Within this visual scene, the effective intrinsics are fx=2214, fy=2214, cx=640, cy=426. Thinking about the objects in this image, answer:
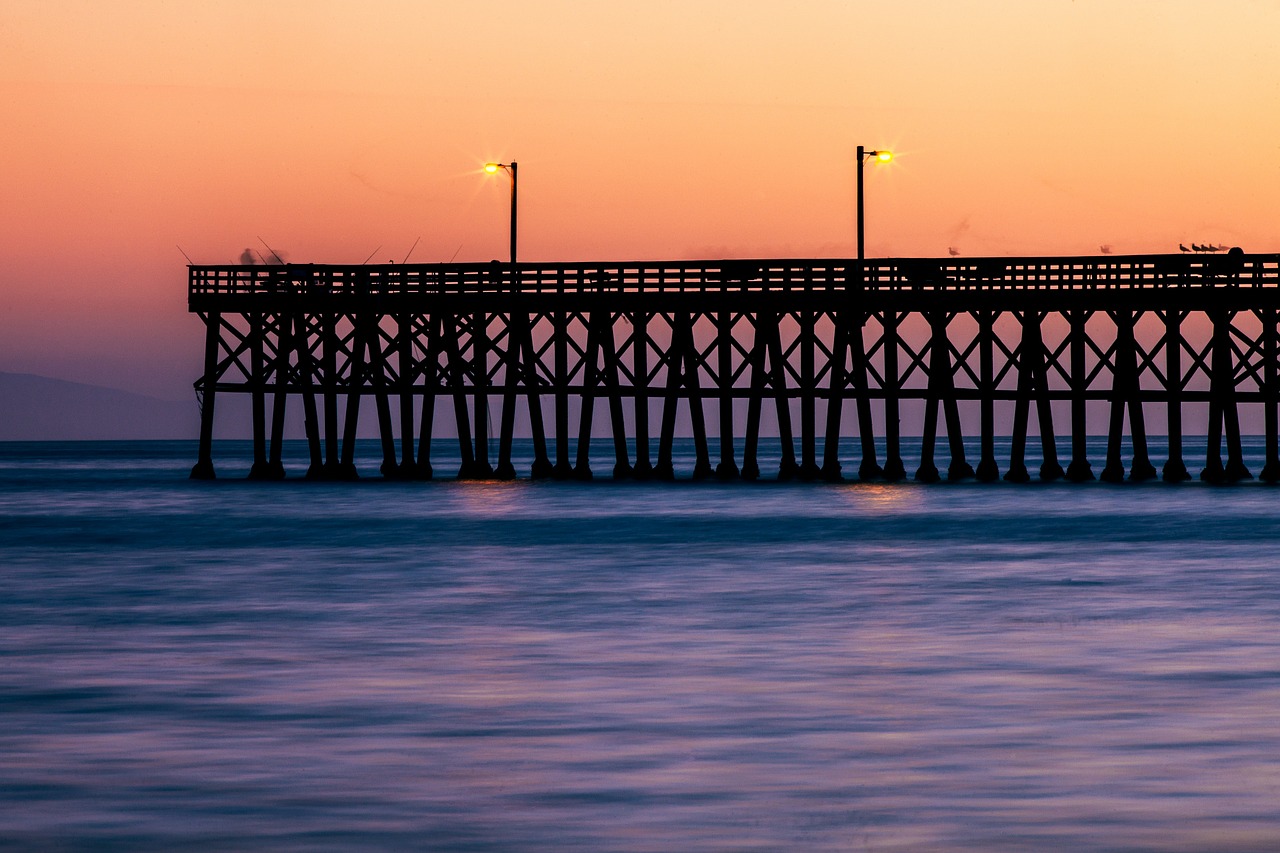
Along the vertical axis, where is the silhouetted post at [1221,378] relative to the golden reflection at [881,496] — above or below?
above

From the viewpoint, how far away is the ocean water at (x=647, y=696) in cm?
877

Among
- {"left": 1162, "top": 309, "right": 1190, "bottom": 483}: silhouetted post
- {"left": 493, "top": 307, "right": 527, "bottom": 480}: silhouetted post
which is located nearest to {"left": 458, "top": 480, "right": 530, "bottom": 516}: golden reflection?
{"left": 493, "top": 307, "right": 527, "bottom": 480}: silhouetted post

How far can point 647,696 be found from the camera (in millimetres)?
12484

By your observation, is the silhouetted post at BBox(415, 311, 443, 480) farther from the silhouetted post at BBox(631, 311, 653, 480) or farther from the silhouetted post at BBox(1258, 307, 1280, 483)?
the silhouetted post at BBox(1258, 307, 1280, 483)

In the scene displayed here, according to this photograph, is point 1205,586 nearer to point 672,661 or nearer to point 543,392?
point 672,661

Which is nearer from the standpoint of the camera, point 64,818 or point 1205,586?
point 64,818

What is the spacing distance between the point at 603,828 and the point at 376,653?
639 cm

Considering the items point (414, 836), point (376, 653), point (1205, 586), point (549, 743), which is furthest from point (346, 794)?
point (1205, 586)

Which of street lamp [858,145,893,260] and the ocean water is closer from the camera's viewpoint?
the ocean water

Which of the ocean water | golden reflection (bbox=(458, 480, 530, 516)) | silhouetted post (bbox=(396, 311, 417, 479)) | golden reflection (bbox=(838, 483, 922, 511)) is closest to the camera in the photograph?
the ocean water

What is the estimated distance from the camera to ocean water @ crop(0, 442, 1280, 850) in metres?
8.77

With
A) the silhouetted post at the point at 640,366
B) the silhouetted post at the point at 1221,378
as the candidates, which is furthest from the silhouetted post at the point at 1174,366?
the silhouetted post at the point at 640,366

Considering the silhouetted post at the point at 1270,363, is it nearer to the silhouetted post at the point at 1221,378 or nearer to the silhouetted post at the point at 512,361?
the silhouetted post at the point at 1221,378

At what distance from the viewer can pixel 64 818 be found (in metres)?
8.83
